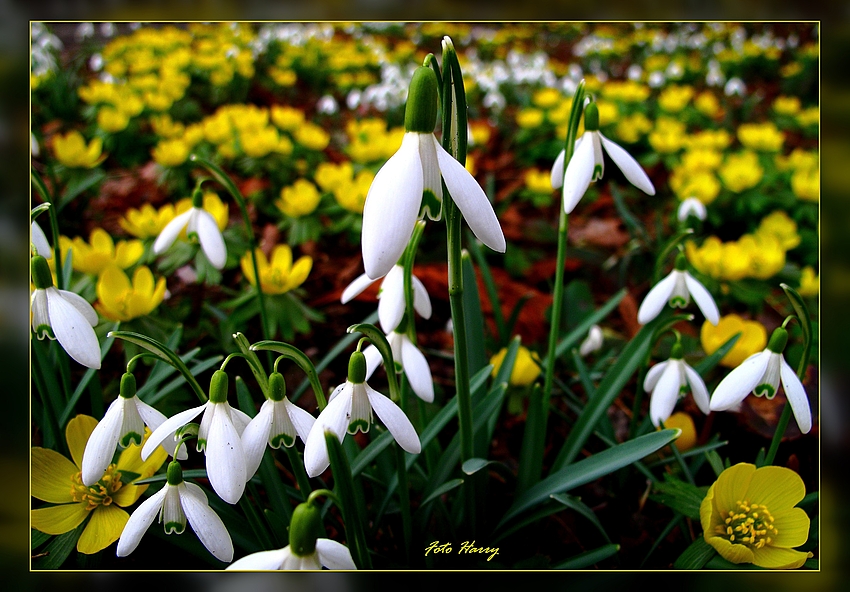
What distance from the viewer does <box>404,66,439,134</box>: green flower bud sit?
53cm

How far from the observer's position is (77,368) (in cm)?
107

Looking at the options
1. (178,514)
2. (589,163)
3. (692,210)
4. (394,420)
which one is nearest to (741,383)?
(589,163)

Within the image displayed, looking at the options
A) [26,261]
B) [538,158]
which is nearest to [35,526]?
[26,261]

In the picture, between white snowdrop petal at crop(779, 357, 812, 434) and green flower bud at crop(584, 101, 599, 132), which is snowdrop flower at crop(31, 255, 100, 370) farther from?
white snowdrop petal at crop(779, 357, 812, 434)

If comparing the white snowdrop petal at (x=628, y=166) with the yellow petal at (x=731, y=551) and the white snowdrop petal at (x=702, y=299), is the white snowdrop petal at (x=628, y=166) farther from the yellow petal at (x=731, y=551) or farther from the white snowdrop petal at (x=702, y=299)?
the yellow petal at (x=731, y=551)

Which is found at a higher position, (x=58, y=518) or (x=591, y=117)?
(x=591, y=117)

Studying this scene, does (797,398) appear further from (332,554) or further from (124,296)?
(124,296)

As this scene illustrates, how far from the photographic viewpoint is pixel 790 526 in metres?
0.79

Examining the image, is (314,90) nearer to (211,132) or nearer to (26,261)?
(211,132)

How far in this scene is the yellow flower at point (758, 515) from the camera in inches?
30.0

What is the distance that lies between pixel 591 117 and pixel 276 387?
547 mm

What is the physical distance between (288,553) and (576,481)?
0.39 meters

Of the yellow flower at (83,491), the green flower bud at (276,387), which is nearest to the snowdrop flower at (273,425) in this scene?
the green flower bud at (276,387)
